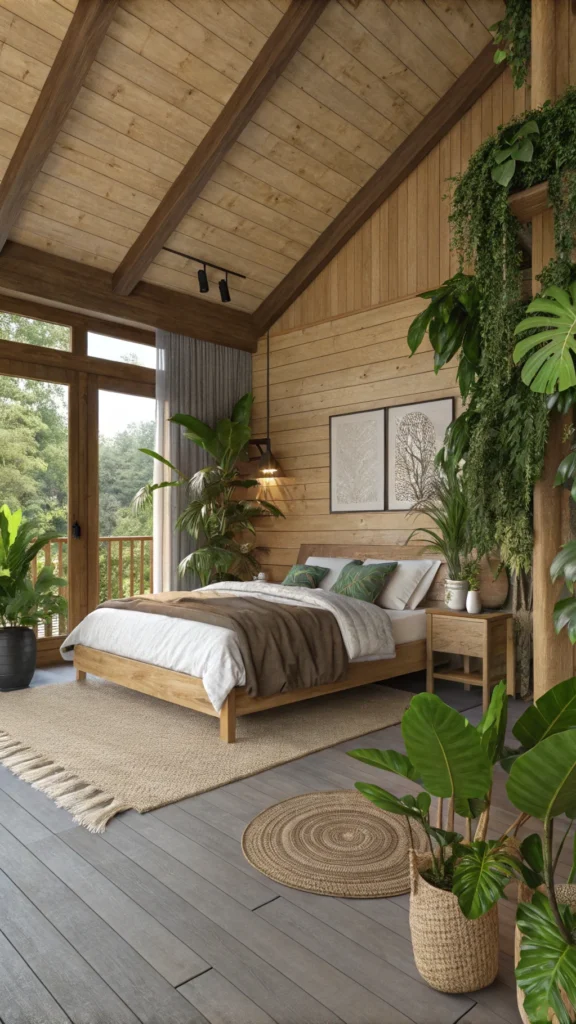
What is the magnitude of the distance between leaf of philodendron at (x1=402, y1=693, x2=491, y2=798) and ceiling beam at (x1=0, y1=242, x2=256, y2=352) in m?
4.53

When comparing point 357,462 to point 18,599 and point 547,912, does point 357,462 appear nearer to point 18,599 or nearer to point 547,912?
point 18,599

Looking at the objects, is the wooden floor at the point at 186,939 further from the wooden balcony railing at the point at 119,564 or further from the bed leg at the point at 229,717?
the wooden balcony railing at the point at 119,564

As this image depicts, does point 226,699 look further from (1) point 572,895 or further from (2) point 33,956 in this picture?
(1) point 572,895

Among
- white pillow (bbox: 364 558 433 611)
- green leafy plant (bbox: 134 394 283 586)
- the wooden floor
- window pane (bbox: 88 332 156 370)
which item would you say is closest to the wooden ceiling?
window pane (bbox: 88 332 156 370)

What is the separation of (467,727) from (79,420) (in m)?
4.67

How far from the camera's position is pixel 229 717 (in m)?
3.41

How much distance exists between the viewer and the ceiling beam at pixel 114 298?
16.1 feet

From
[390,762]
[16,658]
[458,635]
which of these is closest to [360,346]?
[458,635]

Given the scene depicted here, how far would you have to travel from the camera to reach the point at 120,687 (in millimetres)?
4535

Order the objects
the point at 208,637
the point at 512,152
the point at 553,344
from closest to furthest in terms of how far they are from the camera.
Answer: the point at 553,344, the point at 512,152, the point at 208,637

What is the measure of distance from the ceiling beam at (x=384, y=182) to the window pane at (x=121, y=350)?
3.64ft

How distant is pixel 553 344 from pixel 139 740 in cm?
264

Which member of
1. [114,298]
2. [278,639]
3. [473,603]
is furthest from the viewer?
[114,298]

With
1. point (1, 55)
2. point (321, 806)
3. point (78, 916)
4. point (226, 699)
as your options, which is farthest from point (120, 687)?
point (1, 55)
